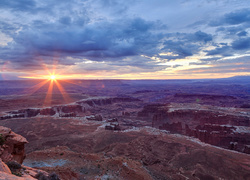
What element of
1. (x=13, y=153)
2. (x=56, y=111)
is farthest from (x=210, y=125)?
(x=56, y=111)

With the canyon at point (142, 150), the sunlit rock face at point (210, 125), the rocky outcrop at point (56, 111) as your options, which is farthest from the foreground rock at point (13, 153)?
the rocky outcrop at point (56, 111)


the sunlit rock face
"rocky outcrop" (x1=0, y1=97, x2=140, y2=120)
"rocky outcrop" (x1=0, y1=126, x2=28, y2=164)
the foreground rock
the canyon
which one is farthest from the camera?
"rocky outcrop" (x1=0, y1=97, x2=140, y2=120)

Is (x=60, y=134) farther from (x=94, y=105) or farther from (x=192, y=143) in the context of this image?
(x=94, y=105)

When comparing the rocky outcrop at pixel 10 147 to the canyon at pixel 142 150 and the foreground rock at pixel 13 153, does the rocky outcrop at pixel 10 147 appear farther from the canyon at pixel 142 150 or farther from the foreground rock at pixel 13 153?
the canyon at pixel 142 150

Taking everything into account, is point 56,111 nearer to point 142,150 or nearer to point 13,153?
point 142,150

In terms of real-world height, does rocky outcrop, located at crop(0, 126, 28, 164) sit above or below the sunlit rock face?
above

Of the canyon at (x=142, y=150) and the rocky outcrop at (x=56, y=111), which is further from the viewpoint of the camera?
the rocky outcrop at (x=56, y=111)

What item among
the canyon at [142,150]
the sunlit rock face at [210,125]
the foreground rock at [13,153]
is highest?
the foreground rock at [13,153]

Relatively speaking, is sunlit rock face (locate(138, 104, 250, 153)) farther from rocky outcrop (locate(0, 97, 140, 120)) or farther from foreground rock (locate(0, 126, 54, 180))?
foreground rock (locate(0, 126, 54, 180))

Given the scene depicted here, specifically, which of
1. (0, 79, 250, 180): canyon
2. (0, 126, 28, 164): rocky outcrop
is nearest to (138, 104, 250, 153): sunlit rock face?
(0, 79, 250, 180): canyon
